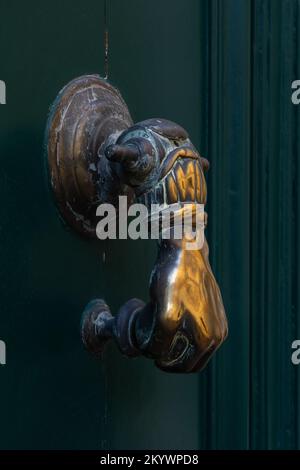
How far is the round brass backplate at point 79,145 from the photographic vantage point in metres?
0.50

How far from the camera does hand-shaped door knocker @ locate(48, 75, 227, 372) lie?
0.47 m

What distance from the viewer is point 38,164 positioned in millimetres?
494

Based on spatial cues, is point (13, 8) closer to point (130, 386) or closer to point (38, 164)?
point (38, 164)

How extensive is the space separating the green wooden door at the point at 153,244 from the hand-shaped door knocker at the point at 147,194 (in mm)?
14

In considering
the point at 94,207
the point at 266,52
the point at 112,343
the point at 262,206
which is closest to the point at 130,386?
the point at 112,343

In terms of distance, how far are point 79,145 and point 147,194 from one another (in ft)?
0.22

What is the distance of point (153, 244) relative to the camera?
2.09 ft

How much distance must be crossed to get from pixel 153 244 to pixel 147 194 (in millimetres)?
165

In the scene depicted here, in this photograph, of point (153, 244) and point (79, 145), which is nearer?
point (79, 145)

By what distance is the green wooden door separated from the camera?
19.0 inches

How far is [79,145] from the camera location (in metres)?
0.51

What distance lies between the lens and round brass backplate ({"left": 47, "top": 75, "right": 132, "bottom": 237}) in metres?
0.50
